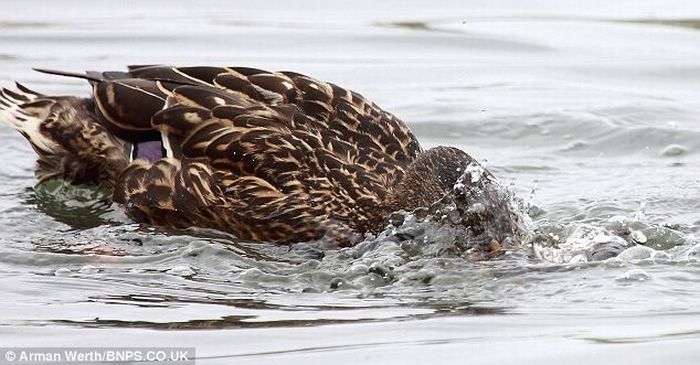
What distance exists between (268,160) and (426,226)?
3.49 ft

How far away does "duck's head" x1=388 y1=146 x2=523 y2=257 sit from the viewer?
911 cm

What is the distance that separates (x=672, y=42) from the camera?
16453 millimetres

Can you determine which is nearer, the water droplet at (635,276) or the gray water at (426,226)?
the gray water at (426,226)


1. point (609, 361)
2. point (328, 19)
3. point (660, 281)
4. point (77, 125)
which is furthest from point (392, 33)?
point (609, 361)

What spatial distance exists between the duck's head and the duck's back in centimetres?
20

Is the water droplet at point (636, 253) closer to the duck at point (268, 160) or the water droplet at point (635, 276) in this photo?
the water droplet at point (635, 276)

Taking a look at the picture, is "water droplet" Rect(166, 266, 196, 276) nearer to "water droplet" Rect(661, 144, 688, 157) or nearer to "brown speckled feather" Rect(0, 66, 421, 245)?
"brown speckled feather" Rect(0, 66, 421, 245)

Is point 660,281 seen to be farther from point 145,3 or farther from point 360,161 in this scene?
point 145,3

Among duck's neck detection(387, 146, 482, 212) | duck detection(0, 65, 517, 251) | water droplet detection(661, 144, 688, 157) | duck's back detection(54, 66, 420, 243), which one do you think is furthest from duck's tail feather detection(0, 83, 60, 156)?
water droplet detection(661, 144, 688, 157)

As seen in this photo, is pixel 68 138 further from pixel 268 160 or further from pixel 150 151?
pixel 268 160

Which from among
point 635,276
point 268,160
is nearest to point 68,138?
point 268,160

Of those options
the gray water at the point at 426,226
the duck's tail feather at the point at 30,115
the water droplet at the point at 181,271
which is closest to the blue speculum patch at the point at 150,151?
the gray water at the point at 426,226

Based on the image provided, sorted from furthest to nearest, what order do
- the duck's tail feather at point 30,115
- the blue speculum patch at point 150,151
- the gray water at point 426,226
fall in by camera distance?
the duck's tail feather at point 30,115 → the blue speculum patch at point 150,151 → the gray water at point 426,226

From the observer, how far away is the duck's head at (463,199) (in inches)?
359
